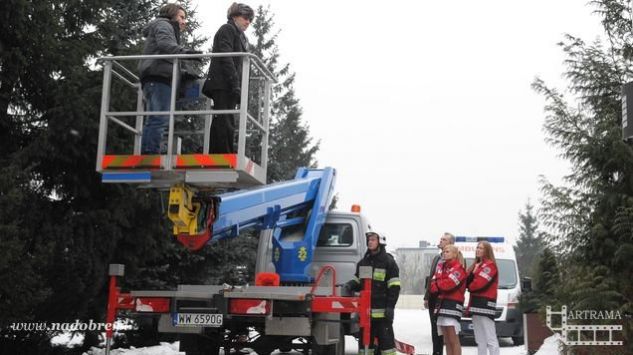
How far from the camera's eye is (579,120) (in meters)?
12.9

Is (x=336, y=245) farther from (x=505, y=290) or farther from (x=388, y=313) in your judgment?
(x=505, y=290)

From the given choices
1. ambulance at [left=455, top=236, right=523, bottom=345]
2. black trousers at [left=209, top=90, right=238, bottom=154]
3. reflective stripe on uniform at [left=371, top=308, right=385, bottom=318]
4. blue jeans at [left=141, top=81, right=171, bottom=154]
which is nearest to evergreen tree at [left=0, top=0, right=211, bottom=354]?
blue jeans at [left=141, top=81, right=171, bottom=154]

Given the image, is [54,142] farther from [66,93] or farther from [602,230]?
[602,230]

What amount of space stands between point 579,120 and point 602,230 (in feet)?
6.99

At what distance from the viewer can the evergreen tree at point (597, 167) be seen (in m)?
11.7

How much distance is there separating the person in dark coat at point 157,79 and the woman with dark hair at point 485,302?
4.40 metres

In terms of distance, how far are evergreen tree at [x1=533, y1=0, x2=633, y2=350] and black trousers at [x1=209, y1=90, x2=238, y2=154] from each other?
637 centimetres

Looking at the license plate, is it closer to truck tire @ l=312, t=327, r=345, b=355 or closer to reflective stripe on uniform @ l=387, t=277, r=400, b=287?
truck tire @ l=312, t=327, r=345, b=355

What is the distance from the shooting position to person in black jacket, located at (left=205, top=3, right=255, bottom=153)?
25.9ft

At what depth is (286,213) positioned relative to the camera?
1139 centimetres

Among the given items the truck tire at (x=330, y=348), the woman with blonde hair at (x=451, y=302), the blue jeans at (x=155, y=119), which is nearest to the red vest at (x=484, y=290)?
the woman with blonde hair at (x=451, y=302)

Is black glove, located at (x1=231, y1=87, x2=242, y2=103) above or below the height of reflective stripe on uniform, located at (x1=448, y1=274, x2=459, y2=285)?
above

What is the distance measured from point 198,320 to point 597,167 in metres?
7.72

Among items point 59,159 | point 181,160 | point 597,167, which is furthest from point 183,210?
point 597,167
